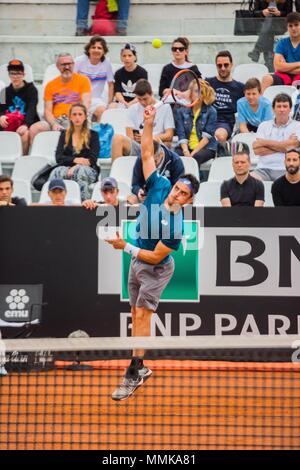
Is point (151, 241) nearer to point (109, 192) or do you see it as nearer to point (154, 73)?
point (109, 192)

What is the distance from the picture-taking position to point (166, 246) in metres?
8.14

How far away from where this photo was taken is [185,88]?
958 centimetres

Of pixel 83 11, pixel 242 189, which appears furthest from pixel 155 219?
pixel 83 11

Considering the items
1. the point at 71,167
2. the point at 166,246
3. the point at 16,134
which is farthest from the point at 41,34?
the point at 166,246

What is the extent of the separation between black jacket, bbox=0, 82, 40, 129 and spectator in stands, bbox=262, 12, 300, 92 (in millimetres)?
2885

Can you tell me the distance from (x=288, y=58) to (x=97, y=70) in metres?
2.45

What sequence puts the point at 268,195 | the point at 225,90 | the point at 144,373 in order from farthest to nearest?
the point at 225,90, the point at 268,195, the point at 144,373

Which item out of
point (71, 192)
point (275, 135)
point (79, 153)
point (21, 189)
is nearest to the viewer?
point (71, 192)

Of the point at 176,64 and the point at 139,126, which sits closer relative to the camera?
the point at 139,126

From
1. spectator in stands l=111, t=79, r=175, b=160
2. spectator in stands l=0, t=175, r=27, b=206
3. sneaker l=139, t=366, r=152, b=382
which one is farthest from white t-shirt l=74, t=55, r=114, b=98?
sneaker l=139, t=366, r=152, b=382

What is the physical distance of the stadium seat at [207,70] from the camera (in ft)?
42.0

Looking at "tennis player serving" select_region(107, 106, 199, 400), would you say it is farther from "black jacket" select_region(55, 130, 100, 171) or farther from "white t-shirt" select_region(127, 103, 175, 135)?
"white t-shirt" select_region(127, 103, 175, 135)

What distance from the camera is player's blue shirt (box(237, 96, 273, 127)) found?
38.2 ft

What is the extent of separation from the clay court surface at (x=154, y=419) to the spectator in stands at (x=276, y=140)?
2.93 meters
